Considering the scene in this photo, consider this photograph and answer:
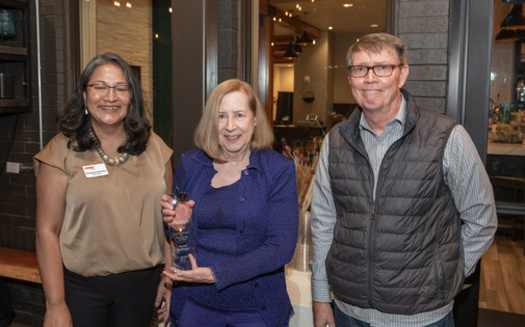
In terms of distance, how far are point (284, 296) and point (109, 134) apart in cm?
101

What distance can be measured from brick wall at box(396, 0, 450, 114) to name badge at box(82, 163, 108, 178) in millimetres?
1579

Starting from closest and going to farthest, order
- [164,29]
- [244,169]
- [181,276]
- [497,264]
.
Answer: [181,276] < [244,169] < [497,264] < [164,29]

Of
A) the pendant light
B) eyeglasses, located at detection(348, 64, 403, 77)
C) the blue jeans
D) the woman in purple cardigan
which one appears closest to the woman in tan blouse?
the woman in purple cardigan

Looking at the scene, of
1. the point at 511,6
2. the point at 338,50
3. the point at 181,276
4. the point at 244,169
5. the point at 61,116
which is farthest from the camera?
the point at 338,50

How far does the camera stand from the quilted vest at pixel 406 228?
1.63 m

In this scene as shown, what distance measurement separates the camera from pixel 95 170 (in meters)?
1.98

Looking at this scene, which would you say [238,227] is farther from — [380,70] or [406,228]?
[380,70]

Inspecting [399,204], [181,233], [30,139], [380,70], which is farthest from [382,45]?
[30,139]

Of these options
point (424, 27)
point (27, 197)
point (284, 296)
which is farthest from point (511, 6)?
point (27, 197)

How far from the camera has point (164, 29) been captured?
3.32m

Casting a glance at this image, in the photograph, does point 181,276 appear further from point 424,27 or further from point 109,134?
point 424,27

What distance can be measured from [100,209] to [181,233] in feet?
1.27

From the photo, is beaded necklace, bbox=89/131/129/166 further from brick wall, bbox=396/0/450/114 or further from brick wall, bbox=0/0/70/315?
brick wall, bbox=0/0/70/315

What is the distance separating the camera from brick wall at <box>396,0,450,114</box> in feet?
8.09
